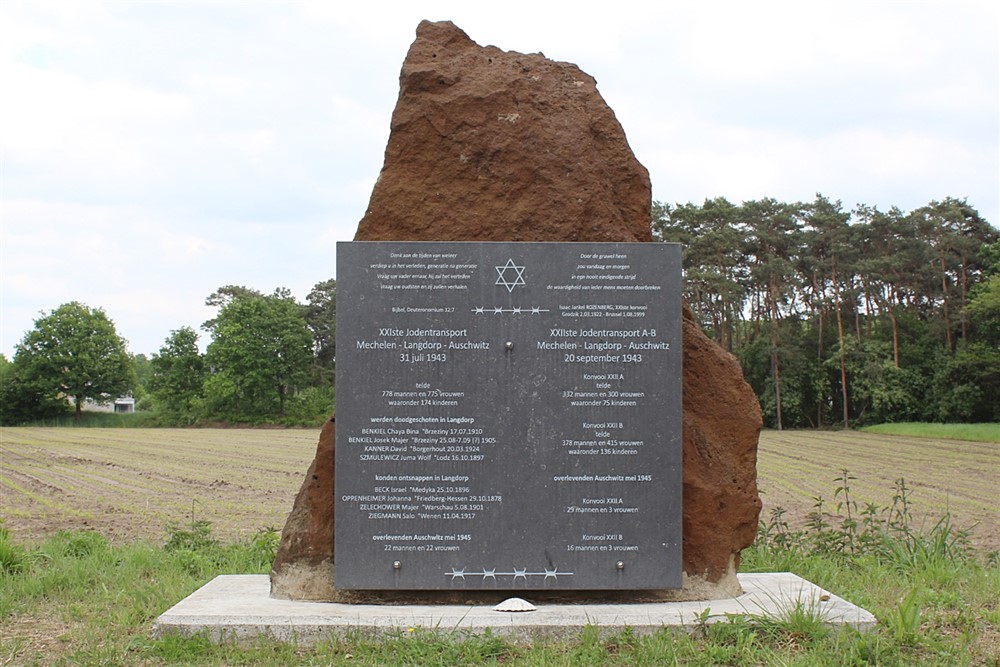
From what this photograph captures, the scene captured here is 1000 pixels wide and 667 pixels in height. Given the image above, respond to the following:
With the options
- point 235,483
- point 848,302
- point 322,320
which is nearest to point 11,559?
point 235,483

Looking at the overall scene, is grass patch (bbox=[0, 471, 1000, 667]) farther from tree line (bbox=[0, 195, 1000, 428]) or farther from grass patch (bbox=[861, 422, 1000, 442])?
tree line (bbox=[0, 195, 1000, 428])

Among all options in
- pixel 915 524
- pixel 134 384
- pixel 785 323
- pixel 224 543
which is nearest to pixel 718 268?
pixel 785 323

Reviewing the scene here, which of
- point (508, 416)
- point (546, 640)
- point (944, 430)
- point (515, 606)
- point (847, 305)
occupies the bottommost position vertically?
point (944, 430)

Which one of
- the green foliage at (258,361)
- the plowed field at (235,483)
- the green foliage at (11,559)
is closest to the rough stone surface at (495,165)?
the green foliage at (11,559)

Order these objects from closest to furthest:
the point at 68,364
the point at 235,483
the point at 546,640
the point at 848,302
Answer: the point at 546,640
the point at 235,483
the point at 848,302
the point at 68,364

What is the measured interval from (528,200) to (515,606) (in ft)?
8.37

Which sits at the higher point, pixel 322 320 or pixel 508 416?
pixel 322 320

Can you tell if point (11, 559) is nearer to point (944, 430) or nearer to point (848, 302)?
point (944, 430)

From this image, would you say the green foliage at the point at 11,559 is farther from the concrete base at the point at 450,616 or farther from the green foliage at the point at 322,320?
the green foliage at the point at 322,320

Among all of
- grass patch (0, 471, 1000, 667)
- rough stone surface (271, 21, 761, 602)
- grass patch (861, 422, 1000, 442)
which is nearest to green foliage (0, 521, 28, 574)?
grass patch (0, 471, 1000, 667)

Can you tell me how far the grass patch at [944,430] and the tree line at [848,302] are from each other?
7.17ft

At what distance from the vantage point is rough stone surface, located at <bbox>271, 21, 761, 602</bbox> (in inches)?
211

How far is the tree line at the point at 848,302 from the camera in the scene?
45.4 metres

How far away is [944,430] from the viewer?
39.5m
